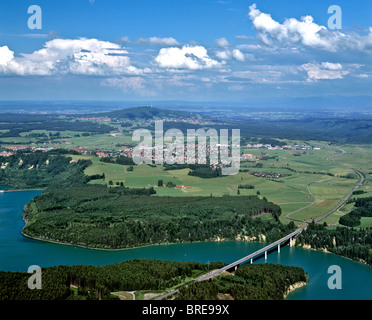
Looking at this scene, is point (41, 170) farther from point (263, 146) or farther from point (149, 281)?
point (263, 146)

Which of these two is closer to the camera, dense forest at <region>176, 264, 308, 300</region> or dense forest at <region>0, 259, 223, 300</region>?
dense forest at <region>0, 259, 223, 300</region>

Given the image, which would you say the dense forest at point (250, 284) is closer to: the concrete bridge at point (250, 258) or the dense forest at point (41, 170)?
the concrete bridge at point (250, 258)

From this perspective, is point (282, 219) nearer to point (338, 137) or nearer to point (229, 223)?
point (229, 223)

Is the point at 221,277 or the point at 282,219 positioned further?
the point at 282,219

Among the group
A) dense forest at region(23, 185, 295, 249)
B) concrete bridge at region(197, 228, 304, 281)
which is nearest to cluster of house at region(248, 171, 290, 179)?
dense forest at region(23, 185, 295, 249)

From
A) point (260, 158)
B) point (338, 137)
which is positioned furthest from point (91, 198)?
point (338, 137)

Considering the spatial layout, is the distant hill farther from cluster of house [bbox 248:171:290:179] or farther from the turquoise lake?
the turquoise lake

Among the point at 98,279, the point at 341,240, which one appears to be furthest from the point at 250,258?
the point at 98,279
